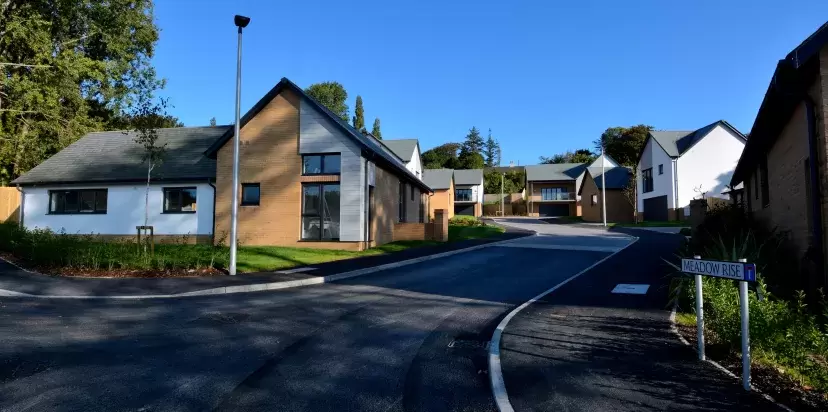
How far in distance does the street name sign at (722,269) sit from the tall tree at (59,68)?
26441mm

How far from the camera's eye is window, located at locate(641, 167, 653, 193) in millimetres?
49625

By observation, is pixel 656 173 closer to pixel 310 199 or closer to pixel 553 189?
pixel 553 189

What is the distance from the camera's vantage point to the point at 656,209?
48188mm

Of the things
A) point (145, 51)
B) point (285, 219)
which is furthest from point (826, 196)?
point (145, 51)

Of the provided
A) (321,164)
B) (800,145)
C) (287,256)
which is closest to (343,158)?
(321,164)

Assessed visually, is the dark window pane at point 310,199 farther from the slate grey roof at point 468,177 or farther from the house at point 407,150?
the slate grey roof at point 468,177

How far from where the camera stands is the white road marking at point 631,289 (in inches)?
406

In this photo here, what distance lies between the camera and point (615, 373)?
17.0ft

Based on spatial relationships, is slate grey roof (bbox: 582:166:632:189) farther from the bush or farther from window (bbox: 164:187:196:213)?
the bush

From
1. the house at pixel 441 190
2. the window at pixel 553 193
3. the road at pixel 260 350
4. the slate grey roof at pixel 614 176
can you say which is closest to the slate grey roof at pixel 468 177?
the window at pixel 553 193

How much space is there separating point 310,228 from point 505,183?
70.1 metres

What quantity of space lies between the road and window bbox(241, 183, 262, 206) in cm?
1124

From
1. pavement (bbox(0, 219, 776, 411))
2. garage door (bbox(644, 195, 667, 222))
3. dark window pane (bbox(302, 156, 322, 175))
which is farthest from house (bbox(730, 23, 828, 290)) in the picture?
garage door (bbox(644, 195, 667, 222))

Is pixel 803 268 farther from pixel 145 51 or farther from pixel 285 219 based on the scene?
pixel 145 51
